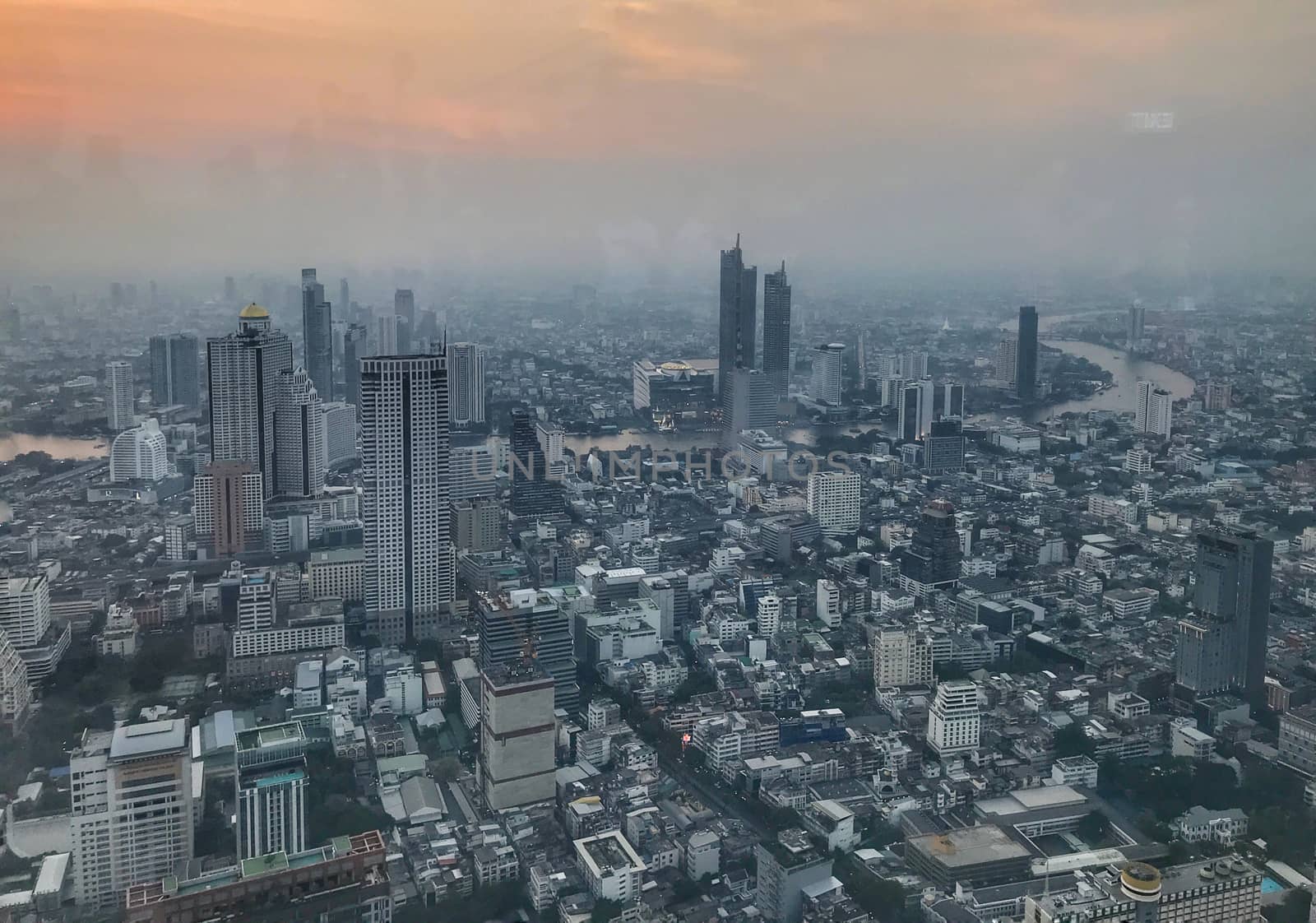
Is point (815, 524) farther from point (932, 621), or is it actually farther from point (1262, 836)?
point (1262, 836)

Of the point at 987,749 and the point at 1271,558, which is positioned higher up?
the point at 1271,558

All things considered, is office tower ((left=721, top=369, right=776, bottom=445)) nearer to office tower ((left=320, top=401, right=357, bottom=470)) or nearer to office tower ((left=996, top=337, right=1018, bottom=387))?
office tower ((left=996, top=337, right=1018, bottom=387))

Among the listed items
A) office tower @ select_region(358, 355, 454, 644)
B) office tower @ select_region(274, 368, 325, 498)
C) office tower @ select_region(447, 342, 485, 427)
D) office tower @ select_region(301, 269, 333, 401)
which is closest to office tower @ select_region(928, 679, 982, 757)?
office tower @ select_region(358, 355, 454, 644)

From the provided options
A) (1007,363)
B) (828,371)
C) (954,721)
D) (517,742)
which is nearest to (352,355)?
(517,742)

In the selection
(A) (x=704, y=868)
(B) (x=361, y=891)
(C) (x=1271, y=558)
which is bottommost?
(A) (x=704, y=868)

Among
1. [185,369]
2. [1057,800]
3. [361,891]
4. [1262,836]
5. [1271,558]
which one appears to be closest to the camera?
[361,891]

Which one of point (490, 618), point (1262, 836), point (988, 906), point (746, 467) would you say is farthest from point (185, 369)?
point (1262, 836)

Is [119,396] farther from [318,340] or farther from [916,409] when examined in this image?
[916,409]
